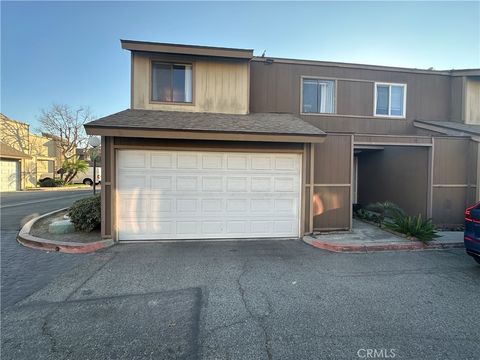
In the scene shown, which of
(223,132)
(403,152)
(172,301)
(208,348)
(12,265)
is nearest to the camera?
(208,348)

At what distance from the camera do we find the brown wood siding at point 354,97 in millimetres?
10336

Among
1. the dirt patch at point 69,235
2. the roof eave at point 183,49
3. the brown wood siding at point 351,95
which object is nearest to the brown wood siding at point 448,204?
the brown wood siding at point 351,95

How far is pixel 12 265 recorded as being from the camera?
5.14m

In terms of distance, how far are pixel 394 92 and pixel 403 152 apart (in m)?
3.10

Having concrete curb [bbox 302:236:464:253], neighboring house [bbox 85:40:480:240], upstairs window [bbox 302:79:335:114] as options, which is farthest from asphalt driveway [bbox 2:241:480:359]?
upstairs window [bbox 302:79:335:114]

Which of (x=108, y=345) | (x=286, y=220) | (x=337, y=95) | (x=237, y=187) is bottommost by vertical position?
(x=108, y=345)

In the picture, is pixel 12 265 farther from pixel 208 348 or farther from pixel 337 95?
pixel 337 95

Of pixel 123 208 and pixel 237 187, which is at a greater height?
pixel 237 187

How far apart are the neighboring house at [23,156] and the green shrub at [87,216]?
18.9m

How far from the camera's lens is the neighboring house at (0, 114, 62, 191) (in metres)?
20.9

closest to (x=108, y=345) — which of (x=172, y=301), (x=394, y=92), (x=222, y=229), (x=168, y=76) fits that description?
(x=172, y=301)

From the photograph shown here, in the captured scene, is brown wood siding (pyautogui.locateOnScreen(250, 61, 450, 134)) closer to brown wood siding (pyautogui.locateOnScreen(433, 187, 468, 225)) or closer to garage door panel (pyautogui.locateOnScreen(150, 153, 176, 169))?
brown wood siding (pyautogui.locateOnScreen(433, 187, 468, 225))

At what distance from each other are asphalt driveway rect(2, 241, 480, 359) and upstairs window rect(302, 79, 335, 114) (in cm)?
675

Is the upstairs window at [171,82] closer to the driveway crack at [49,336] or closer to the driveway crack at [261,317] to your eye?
the driveway crack at [261,317]
